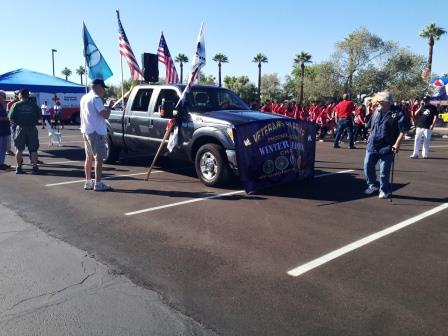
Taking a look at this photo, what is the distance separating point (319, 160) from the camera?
36.4ft

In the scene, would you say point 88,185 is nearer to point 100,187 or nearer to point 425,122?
point 100,187

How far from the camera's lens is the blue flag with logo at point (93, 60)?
9.93 meters

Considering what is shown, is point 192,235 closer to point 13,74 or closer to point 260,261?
point 260,261

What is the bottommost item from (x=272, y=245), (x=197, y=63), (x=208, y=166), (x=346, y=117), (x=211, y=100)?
(x=272, y=245)

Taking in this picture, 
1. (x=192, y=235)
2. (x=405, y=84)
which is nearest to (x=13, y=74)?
(x=192, y=235)

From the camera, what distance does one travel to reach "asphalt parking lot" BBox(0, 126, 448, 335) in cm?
315

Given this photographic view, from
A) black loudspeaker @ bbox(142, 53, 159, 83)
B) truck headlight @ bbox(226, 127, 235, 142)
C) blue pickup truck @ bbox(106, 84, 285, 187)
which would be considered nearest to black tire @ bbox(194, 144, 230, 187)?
blue pickup truck @ bbox(106, 84, 285, 187)

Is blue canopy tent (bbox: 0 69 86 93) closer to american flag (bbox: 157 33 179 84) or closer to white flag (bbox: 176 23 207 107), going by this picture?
american flag (bbox: 157 33 179 84)

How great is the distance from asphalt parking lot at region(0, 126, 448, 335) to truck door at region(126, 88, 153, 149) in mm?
976

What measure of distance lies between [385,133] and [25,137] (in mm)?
7293

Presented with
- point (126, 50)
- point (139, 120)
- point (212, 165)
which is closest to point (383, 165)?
point (212, 165)

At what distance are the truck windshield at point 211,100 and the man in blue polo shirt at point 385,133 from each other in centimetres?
268

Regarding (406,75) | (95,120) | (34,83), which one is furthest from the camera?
(406,75)

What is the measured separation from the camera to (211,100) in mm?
8102
